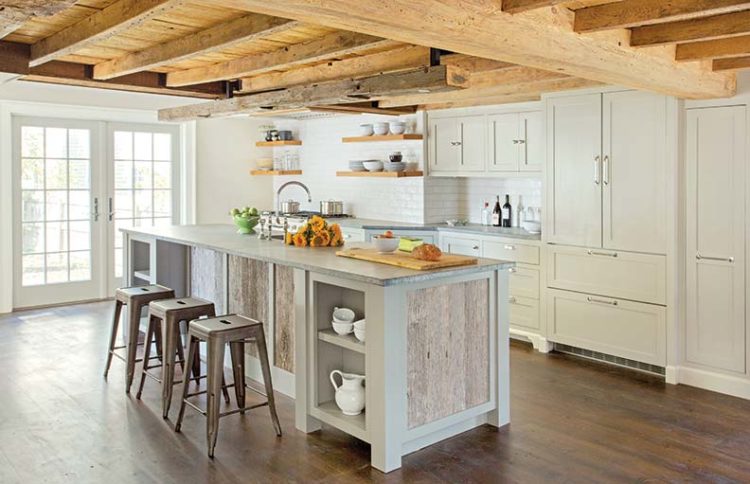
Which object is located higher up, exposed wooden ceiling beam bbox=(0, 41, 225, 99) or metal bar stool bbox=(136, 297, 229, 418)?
exposed wooden ceiling beam bbox=(0, 41, 225, 99)

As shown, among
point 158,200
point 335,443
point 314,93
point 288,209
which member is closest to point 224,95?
point 314,93

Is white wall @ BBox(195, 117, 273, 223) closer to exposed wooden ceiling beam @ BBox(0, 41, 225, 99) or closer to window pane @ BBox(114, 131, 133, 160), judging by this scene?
window pane @ BBox(114, 131, 133, 160)

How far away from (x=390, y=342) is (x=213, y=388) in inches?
41.0

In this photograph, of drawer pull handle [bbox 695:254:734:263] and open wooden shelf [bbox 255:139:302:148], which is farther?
open wooden shelf [bbox 255:139:302:148]

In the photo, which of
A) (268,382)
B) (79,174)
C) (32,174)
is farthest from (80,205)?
(268,382)

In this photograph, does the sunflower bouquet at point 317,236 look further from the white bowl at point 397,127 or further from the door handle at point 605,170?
the white bowl at point 397,127

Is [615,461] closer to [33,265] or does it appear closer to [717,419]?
[717,419]

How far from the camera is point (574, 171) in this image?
5.43 m

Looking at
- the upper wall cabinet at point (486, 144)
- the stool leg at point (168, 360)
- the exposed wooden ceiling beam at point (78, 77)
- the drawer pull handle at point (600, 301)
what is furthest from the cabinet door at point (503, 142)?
the stool leg at point (168, 360)

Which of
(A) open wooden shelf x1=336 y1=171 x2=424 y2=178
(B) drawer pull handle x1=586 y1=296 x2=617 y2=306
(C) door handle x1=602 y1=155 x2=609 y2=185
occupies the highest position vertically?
(A) open wooden shelf x1=336 y1=171 x2=424 y2=178

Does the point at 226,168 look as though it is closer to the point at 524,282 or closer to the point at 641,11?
the point at 524,282

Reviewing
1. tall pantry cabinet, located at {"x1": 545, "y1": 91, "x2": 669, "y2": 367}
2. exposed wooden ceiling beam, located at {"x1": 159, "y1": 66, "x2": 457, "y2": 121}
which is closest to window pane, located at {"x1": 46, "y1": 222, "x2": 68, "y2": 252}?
exposed wooden ceiling beam, located at {"x1": 159, "y1": 66, "x2": 457, "y2": 121}

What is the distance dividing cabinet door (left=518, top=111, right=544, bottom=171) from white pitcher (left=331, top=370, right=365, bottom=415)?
9.96 feet

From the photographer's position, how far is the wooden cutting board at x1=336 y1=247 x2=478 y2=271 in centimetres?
368
